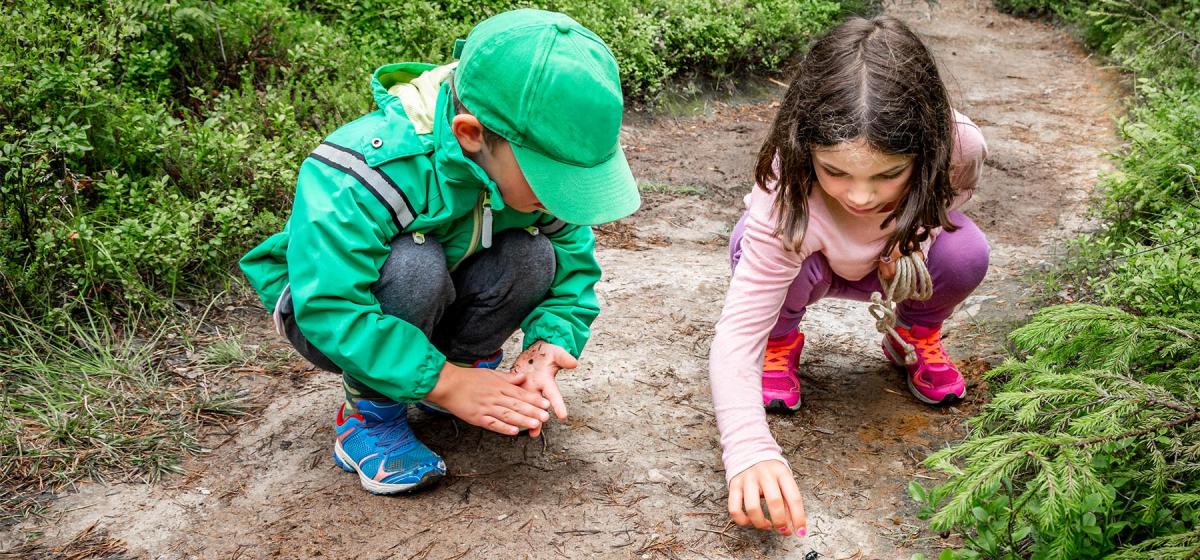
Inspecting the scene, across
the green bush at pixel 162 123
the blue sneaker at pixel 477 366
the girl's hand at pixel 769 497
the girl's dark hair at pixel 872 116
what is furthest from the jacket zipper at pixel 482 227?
the green bush at pixel 162 123

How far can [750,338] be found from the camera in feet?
7.14

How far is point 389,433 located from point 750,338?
0.97 meters

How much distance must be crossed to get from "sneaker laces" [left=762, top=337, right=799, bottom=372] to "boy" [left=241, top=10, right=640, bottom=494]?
57 cm

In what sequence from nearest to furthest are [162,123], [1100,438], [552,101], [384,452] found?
[1100,438]
[552,101]
[384,452]
[162,123]

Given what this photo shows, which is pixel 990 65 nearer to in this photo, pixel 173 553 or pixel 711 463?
pixel 711 463

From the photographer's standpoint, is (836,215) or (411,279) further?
(836,215)

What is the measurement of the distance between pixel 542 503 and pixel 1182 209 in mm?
2406

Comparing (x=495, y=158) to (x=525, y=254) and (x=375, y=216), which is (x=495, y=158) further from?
(x=525, y=254)

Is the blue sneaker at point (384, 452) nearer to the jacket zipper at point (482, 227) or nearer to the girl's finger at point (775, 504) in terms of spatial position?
the jacket zipper at point (482, 227)

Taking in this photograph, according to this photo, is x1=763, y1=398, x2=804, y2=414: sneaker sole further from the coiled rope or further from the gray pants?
the gray pants

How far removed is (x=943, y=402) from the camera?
2639mm

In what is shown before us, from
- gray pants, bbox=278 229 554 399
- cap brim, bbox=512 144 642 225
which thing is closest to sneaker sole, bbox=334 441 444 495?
gray pants, bbox=278 229 554 399

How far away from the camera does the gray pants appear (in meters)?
2.07

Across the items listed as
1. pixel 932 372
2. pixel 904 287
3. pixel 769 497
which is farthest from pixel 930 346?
pixel 769 497
